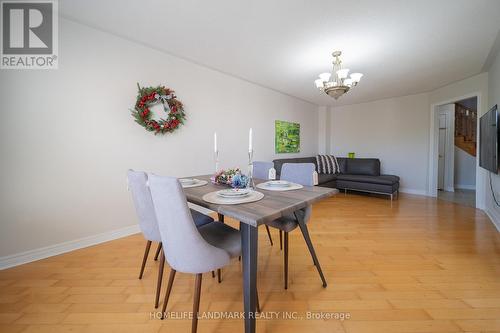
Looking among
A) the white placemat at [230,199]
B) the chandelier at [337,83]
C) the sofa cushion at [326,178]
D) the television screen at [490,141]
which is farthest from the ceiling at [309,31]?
the sofa cushion at [326,178]

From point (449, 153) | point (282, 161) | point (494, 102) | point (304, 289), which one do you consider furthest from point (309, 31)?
point (449, 153)

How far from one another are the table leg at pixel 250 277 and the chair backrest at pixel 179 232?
18 cm

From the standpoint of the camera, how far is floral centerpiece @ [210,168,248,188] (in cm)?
155

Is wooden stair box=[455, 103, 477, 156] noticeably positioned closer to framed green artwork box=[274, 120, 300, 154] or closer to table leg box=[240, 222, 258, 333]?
framed green artwork box=[274, 120, 300, 154]

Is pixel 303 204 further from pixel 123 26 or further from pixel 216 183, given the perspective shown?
pixel 123 26

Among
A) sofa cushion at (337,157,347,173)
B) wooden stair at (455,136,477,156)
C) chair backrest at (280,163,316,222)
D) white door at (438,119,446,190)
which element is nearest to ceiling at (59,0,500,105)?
chair backrest at (280,163,316,222)

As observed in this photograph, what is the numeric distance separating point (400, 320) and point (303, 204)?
0.96 metres

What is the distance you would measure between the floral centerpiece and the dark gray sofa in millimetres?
2386

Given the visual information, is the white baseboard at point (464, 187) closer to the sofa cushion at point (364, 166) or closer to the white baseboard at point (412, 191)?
the white baseboard at point (412, 191)

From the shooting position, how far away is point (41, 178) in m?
1.97

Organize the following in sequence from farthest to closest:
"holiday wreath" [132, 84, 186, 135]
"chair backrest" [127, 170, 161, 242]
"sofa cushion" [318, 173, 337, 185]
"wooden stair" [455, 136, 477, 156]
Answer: "wooden stair" [455, 136, 477, 156] → "sofa cushion" [318, 173, 337, 185] → "holiday wreath" [132, 84, 186, 135] → "chair backrest" [127, 170, 161, 242]

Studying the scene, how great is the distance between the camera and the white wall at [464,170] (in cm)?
520

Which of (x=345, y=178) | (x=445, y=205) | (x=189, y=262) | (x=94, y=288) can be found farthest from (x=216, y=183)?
(x=445, y=205)

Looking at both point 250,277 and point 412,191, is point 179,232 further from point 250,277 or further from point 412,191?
point 412,191
